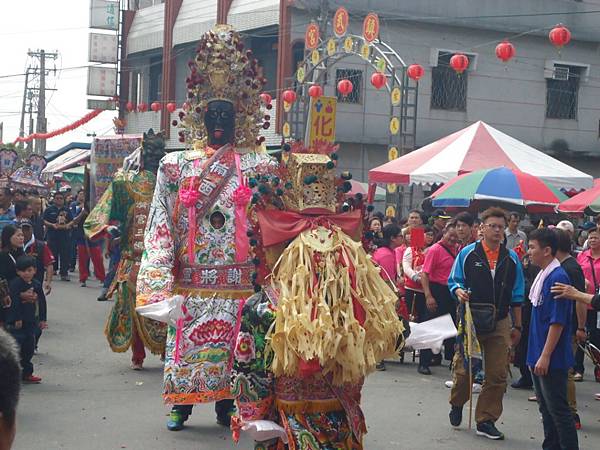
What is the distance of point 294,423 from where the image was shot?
436 cm

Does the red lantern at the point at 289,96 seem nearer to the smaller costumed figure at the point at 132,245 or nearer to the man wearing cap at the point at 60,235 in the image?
the man wearing cap at the point at 60,235

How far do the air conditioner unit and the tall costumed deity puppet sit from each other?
23215 mm

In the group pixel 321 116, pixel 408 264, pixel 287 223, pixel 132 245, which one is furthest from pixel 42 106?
pixel 287 223

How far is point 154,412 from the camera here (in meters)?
7.66

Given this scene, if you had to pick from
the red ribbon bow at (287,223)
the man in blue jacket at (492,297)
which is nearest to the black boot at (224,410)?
the man in blue jacket at (492,297)

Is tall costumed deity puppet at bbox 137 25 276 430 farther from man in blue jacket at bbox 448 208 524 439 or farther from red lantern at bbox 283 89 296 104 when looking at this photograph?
red lantern at bbox 283 89 296 104

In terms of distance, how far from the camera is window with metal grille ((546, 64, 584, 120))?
28.7 m

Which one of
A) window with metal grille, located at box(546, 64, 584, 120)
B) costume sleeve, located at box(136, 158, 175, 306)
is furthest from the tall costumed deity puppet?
window with metal grille, located at box(546, 64, 584, 120)

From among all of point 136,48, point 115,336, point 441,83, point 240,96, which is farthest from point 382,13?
point 240,96

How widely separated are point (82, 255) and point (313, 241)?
14638mm

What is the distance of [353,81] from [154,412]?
1916cm

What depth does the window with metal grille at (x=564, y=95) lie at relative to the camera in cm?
2866

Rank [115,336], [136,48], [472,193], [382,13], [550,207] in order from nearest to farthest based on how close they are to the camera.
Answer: [115,336], [472,193], [550,207], [382,13], [136,48]

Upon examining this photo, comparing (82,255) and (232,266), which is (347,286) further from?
(82,255)
